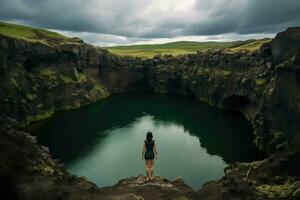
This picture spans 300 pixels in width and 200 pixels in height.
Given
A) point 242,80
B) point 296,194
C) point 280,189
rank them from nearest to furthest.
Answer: point 296,194 → point 280,189 → point 242,80

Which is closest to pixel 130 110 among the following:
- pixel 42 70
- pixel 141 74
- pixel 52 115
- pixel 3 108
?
pixel 52 115

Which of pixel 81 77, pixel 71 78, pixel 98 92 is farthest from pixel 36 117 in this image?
pixel 98 92

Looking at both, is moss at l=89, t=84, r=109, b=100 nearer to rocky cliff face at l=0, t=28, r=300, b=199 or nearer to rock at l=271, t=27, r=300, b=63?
rocky cliff face at l=0, t=28, r=300, b=199

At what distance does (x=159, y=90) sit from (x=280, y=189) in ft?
472

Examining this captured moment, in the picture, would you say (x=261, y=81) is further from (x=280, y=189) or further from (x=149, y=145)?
(x=280, y=189)

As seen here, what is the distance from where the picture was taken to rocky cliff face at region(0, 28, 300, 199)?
27.0 metres

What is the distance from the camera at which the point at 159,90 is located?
169500 mm

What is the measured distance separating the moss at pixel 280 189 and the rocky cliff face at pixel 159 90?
77mm

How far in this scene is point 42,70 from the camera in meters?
120

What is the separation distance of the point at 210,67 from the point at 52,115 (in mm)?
65817

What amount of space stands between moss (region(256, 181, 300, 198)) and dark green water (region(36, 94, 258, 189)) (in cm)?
2482

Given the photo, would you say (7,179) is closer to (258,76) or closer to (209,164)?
(209,164)

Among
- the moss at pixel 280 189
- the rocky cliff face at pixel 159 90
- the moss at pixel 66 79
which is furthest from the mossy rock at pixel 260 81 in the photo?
the moss at pixel 66 79

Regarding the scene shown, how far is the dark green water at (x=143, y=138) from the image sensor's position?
59453 mm
